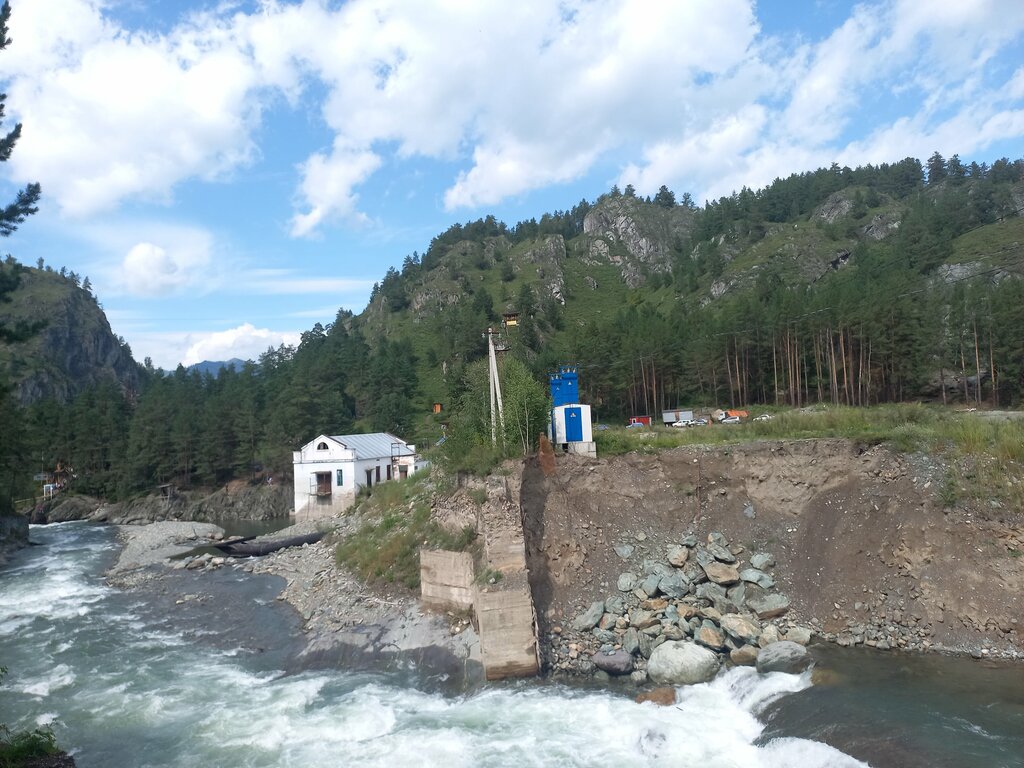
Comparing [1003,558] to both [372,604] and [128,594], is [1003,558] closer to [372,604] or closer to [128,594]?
[372,604]

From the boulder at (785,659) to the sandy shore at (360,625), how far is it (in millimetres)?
7357

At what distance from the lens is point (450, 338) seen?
88000 millimetres

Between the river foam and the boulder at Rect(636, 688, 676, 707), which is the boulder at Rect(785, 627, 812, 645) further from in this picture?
the boulder at Rect(636, 688, 676, 707)

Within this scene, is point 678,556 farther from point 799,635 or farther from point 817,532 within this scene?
point 817,532

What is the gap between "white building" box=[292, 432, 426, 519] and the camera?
4862 centimetres

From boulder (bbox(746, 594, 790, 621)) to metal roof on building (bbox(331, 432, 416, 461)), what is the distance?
3579 cm

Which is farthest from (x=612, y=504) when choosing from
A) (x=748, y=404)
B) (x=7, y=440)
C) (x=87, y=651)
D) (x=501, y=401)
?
(x=7, y=440)

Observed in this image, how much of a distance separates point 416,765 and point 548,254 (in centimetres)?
13019

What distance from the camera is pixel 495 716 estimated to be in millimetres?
14602

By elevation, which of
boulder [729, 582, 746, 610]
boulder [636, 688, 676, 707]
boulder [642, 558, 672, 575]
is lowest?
boulder [636, 688, 676, 707]

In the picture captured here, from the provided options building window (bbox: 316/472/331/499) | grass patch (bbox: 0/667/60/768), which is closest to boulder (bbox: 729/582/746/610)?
grass patch (bbox: 0/667/60/768)

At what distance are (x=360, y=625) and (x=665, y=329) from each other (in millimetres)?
44916

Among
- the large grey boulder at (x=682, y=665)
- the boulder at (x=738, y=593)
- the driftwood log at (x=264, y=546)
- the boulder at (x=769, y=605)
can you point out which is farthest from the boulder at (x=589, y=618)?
the driftwood log at (x=264, y=546)

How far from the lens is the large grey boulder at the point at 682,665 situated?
15562mm
